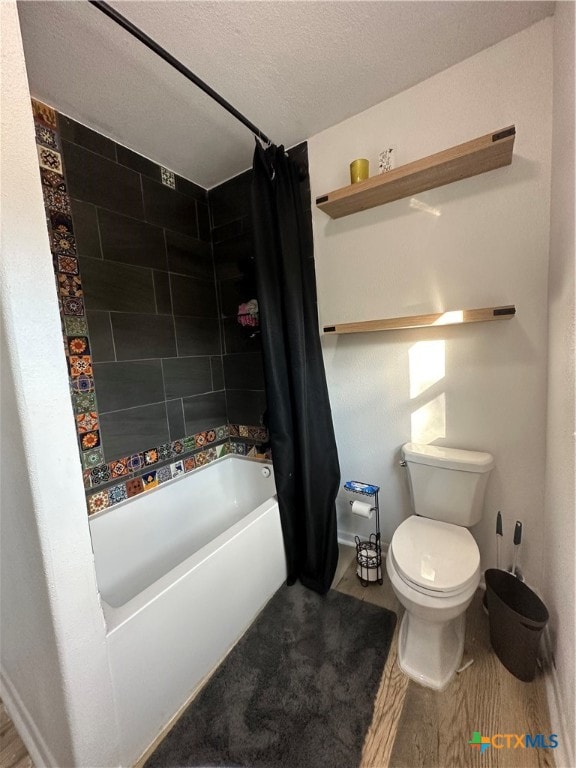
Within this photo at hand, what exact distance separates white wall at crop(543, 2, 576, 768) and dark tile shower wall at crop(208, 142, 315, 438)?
1497 millimetres

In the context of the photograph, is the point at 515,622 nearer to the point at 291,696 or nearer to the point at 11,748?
the point at 291,696

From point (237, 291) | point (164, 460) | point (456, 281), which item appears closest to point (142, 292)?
point (237, 291)

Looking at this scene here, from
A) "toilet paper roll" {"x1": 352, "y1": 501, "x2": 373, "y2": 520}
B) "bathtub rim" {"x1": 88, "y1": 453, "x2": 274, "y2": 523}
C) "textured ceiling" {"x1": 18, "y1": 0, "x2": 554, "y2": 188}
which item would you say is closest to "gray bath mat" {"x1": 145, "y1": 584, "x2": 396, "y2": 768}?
"toilet paper roll" {"x1": 352, "y1": 501, "x2": 373, "y2": 520}

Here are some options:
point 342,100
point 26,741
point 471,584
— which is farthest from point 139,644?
point 342,100

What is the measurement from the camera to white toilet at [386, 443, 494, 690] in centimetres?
114

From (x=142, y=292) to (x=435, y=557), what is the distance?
1.99 meters

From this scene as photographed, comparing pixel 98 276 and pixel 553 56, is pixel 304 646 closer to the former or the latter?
pixel 98 276

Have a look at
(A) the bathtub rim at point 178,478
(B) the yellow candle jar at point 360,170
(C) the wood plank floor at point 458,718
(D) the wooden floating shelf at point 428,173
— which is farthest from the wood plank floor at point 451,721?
(B) the yellow candle jar at point 360,170

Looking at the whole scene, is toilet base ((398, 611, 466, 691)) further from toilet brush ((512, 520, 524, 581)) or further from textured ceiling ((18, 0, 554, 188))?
textured ceiling ((18, 0, 554, 188))

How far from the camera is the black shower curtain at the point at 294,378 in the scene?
1.53 metres

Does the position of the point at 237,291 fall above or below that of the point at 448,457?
above

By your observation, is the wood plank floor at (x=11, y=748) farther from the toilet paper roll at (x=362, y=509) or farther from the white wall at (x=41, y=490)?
the toilet paper roll at (x=362, y=509)

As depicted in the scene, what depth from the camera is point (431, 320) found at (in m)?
1.44

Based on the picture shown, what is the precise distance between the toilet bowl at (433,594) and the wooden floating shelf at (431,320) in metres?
0.96
